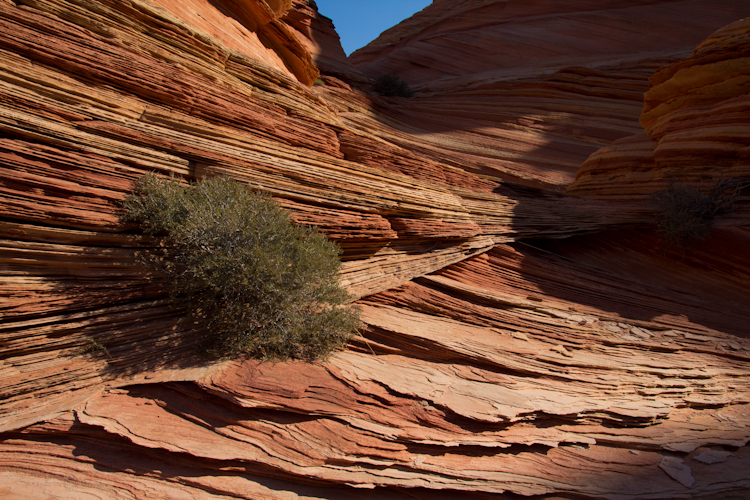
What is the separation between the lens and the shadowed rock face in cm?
409

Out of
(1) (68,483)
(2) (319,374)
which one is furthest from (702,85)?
Result: (1) (68,483)

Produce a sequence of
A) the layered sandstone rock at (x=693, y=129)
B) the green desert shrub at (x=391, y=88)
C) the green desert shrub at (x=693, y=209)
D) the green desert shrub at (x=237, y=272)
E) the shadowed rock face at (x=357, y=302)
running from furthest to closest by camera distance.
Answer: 1. the green desert shrub at (x=391, y=88)
2. the layered sandstone rock at (x=693, y=129)
3. the green desert shrub at (x=693, y=209)
4. the green desert shrub at (x=237, y=272)
5. the shadowed rock face at (x=357, y=302)

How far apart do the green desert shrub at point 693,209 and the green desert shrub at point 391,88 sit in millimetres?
15743

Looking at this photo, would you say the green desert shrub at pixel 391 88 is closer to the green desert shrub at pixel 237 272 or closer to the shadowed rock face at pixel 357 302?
the shadowed rock face at pixel 357 302

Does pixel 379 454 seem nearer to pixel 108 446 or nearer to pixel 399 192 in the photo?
pixel 108 446

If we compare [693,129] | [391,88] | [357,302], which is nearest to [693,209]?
[693,129]

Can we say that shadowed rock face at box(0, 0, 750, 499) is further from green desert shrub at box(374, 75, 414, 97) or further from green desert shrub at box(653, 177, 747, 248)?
green desert shrub at box(374, 75, 414, 97)

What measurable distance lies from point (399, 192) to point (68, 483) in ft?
21.2

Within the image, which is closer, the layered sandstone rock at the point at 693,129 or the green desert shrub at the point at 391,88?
the layered sandstone rock at the point at 693,129

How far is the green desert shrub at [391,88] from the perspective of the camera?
22.2m

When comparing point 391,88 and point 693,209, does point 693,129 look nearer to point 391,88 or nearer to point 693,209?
point 693,209

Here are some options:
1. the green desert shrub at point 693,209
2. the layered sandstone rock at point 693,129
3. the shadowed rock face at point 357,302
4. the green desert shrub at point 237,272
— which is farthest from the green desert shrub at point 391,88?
the green desert shrub at point 237,272

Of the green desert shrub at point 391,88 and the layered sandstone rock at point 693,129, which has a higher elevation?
the green desert shrub at point 391,88

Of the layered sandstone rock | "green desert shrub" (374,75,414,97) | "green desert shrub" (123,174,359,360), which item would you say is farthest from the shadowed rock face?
"green desert shrub" (374,75,414,97)
